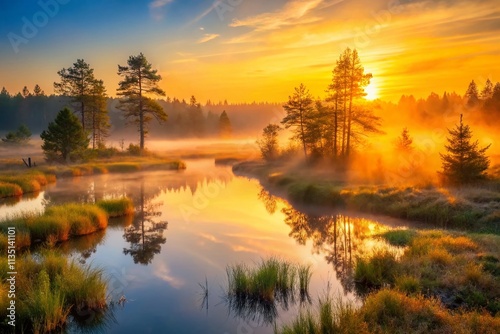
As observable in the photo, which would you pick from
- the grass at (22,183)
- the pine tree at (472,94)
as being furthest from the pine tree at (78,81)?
the pine tree at (472,94)

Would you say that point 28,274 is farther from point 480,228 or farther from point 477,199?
point 477,199

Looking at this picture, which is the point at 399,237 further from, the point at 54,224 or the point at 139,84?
the point at 139,84

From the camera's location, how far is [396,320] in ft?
30.7

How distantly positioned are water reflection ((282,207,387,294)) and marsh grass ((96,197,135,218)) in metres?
11.1

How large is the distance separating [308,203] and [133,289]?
19.4 meters

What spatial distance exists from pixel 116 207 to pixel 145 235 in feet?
18.7

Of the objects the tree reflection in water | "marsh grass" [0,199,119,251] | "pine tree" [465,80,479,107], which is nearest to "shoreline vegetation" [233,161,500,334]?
the tree reflection in water

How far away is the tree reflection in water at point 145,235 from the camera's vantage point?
18.0m

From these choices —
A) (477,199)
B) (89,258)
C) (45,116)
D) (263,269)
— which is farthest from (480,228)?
(45,116)

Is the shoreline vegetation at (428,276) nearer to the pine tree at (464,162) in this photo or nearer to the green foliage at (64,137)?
the pine tree at (464,162)

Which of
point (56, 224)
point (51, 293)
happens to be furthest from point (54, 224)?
point (51, 293)

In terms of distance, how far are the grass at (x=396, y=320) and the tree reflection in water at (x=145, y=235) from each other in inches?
388

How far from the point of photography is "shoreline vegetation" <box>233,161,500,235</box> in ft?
66.8

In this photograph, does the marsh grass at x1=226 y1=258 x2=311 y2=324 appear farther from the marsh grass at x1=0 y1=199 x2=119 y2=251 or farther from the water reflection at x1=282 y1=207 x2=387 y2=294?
the marsh grass at x1=0 y1=199 x2=119 y2=251
